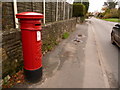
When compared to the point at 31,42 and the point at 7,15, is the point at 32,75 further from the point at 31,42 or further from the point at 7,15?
the point at 7,15

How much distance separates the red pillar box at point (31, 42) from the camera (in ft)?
7.23

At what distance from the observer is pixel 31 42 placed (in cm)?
233

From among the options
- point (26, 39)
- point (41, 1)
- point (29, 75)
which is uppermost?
point (41, 1)

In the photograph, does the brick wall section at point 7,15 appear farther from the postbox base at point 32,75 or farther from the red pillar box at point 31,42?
the postbox base at point 32,75

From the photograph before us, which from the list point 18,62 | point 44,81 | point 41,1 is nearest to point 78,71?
point 44,81

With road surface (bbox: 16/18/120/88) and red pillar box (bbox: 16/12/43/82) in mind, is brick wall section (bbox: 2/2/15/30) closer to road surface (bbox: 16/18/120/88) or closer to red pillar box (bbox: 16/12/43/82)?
red pillar box (bbox: 16/12/43/82)

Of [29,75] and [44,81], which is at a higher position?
[29,75]

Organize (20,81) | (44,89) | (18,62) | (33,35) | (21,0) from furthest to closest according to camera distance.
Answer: (21,0), (18,62), (20,81), (44,89), (33,35)

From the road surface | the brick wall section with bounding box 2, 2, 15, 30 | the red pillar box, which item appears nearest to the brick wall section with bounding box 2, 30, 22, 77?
the brick wall section with bounding box 2, 2, 15, 30

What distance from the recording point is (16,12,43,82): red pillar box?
2204 millimetres

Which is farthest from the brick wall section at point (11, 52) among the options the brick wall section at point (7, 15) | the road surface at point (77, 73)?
the road surface at point (77, 73)

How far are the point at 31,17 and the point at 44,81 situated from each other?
165cm

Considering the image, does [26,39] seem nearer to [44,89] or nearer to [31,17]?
[31,17]

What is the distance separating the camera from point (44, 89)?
246 centimetres
